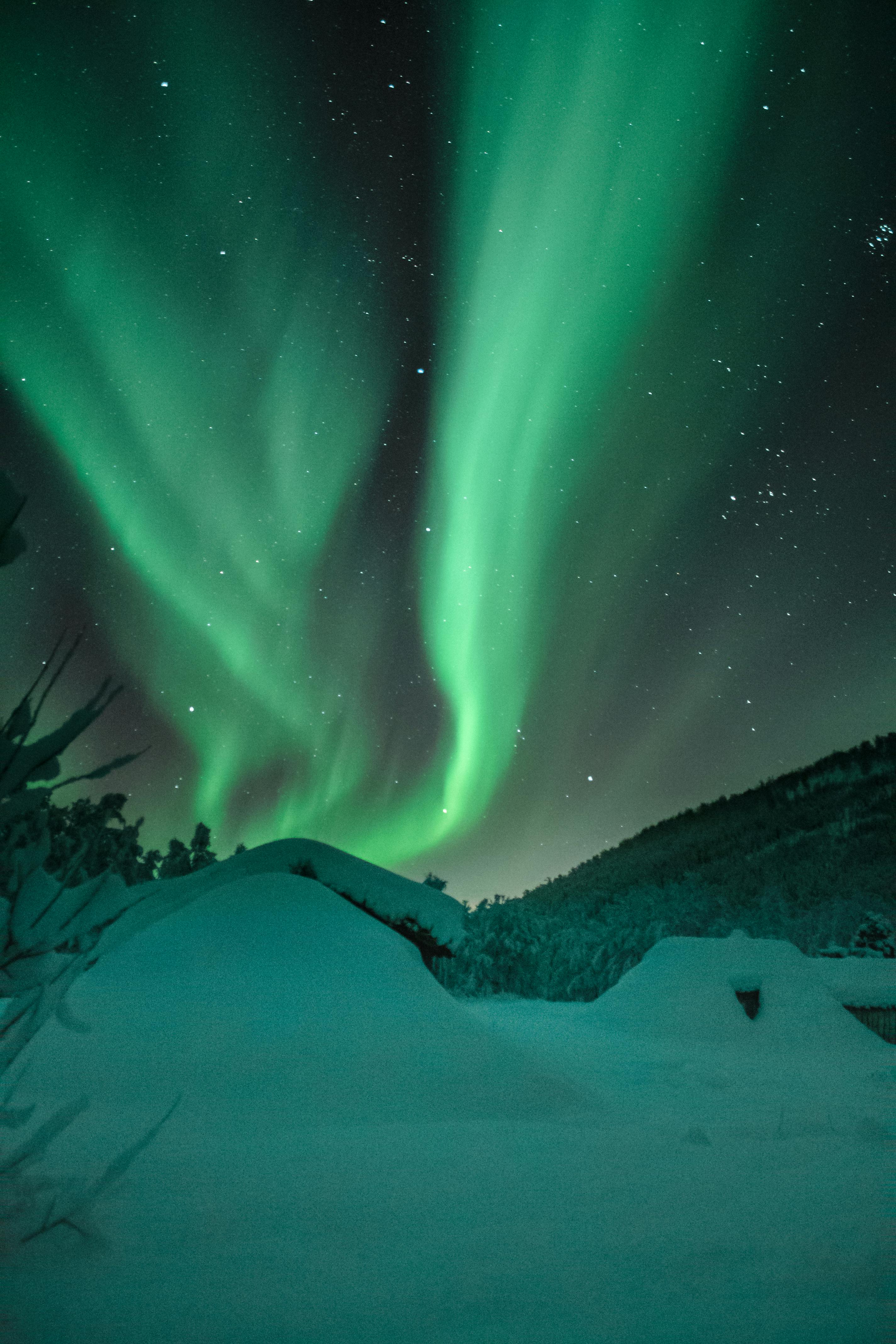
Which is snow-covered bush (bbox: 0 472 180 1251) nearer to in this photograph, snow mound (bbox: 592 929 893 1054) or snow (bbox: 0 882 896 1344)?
snow (bbox: 0 882 896 1344)

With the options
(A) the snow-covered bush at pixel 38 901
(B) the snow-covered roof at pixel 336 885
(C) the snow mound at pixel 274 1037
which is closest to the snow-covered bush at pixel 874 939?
(B) the snow-covered roof at pixel 336 885

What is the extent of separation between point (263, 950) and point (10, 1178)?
6.87m

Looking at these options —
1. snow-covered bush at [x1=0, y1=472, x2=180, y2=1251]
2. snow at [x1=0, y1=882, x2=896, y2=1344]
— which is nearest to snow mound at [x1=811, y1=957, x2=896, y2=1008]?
snow at [x1=0, y1=882, x2=896, y2=1344]

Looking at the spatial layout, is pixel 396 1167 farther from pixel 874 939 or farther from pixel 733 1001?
pixel 874 939

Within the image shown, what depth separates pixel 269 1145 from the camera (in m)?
8.17

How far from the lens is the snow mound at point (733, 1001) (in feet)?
66.0

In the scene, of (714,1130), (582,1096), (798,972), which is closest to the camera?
(714,1130)

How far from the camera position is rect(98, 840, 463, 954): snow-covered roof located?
52.4 ft

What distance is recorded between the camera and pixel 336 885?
17625mm

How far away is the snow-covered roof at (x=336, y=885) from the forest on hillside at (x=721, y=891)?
1874 cm

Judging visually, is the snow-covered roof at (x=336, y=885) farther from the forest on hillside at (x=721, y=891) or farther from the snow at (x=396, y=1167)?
the forest on hillside at (x=721, y=891)

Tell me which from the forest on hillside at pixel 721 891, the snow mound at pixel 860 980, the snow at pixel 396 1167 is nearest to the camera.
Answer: the snow at pixel 396 1167

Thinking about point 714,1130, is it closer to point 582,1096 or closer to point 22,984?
point 582,1096

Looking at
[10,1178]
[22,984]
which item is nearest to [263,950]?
[10,1178]
